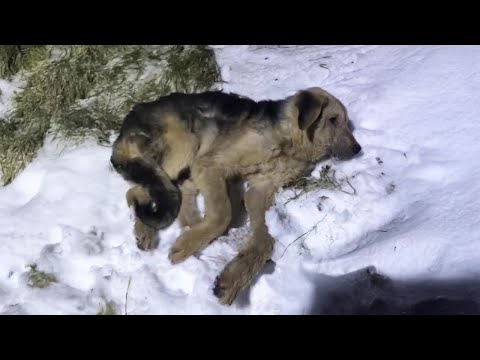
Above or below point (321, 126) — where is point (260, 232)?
below

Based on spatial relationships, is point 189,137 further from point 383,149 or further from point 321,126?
point 383,149

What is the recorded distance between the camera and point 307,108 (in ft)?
17.1

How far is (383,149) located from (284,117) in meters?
1.08

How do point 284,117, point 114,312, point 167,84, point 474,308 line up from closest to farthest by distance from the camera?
1. point 474,308
2. point 114,312
3. point 284,117
4. point 167,84

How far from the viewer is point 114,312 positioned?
4.54 m

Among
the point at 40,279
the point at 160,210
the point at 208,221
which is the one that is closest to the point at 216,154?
the point at 208,221

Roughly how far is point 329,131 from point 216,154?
1.19 meters

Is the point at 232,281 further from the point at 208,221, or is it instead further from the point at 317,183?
the point at 317,183

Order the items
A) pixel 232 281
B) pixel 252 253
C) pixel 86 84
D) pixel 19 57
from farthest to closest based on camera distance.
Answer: pixel 19 57 < pixel 86 84 < pixel 252 253 < pixel 232 281

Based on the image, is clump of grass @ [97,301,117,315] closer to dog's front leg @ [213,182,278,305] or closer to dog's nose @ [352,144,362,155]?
dog's front leg @ [213,182,278,305]

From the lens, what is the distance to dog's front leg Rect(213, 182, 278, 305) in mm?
4461

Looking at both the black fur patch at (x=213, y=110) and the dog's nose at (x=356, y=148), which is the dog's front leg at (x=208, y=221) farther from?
the dog's nose at (x=356, y=148)
